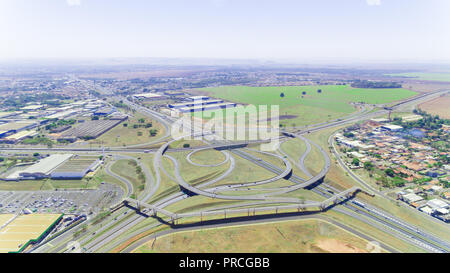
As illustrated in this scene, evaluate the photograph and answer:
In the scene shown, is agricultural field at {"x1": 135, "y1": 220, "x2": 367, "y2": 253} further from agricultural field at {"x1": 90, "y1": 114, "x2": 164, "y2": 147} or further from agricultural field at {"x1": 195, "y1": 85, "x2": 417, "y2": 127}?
agricultural field at {"x1": 195, "y1": 85, "x2": 417, "y2": 127}

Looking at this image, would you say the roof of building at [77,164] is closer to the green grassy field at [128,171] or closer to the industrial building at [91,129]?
the green grassy field at [128,171]

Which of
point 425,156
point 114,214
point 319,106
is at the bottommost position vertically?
point 114,214

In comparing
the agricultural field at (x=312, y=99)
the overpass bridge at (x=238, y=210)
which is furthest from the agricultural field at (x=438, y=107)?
the overpass bridge at (x=238, y=210)

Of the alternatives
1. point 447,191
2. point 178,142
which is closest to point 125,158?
point 178,142
